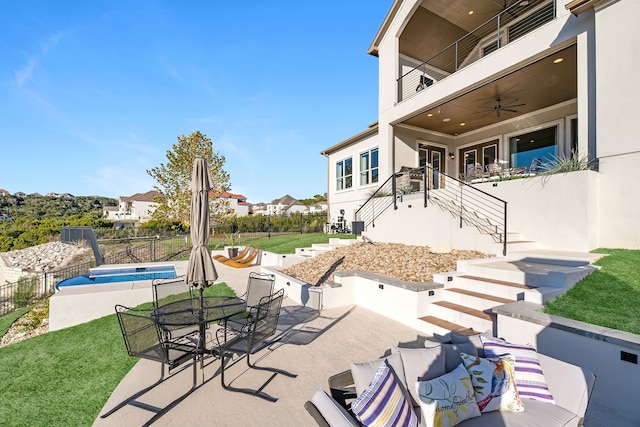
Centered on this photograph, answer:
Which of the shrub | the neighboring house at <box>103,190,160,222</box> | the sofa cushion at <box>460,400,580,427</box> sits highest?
the neighboring house at <box>103,190,160,222</box>

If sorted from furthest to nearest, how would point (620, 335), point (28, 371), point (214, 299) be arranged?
point (214, 299) < point (28, 371) < point (620, 335)

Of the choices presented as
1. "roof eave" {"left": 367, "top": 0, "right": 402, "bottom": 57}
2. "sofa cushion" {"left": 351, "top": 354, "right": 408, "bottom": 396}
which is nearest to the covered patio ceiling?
"roof eave" {"left": 367, "top": 0, "right": 402, "bottom": 57}

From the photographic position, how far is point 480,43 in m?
13.3

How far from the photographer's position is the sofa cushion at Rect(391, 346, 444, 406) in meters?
2.27

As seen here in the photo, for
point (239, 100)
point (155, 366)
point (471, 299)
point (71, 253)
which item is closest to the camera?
point (155, 366)

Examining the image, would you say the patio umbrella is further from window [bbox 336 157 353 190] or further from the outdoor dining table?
window [bbox 336 157 353 190]

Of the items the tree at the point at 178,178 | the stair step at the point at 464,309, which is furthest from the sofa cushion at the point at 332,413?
the tree at the point at 178,178

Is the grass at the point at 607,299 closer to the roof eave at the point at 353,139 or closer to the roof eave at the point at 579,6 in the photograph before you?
the roof eave at the point at 579,6

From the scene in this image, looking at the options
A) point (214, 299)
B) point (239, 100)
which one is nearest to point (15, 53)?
point (239, 100)

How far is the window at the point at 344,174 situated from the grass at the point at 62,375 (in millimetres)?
12933

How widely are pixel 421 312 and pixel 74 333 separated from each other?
21.7 feet

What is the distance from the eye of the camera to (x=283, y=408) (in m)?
2.95

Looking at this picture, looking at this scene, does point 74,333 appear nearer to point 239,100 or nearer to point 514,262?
point 514,262

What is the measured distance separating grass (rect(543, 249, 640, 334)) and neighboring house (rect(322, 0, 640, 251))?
2196 millimetres
